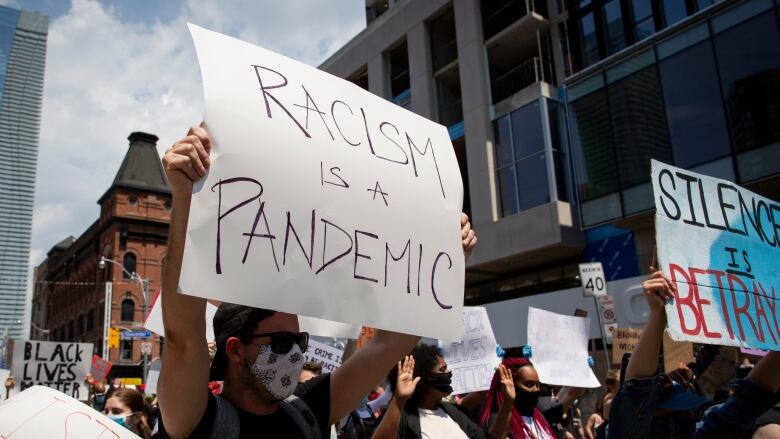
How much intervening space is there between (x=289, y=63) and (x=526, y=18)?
19798 millimetres

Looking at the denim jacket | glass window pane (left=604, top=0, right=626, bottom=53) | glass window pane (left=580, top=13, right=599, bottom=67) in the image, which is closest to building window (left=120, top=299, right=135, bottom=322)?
glass window pane (left=580, top=13, right=599, bottom=67)

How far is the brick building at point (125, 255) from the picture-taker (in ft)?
165

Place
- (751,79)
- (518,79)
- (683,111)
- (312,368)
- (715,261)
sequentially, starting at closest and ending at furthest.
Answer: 1. (715,261)
2. (312,368)
3. (751,79)
4. (683,111)
5. (518,79)

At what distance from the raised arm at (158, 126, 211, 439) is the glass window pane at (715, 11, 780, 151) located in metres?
15.3

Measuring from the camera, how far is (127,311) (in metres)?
50.8

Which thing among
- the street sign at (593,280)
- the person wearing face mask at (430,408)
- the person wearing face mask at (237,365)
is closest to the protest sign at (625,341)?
the street sign at (593,280)

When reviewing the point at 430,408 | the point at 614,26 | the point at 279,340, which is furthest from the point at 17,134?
the point at 279,340

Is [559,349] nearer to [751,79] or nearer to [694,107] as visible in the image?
[751,79]

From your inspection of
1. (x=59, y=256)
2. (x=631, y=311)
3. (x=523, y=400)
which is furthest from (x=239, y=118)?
(x=59, y=256)

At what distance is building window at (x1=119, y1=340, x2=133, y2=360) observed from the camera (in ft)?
161

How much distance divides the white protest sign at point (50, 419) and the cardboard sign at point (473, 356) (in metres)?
3.70

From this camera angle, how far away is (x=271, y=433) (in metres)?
2.00

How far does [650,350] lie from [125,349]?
52.6 m

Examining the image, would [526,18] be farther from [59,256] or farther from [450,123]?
[59,256]
